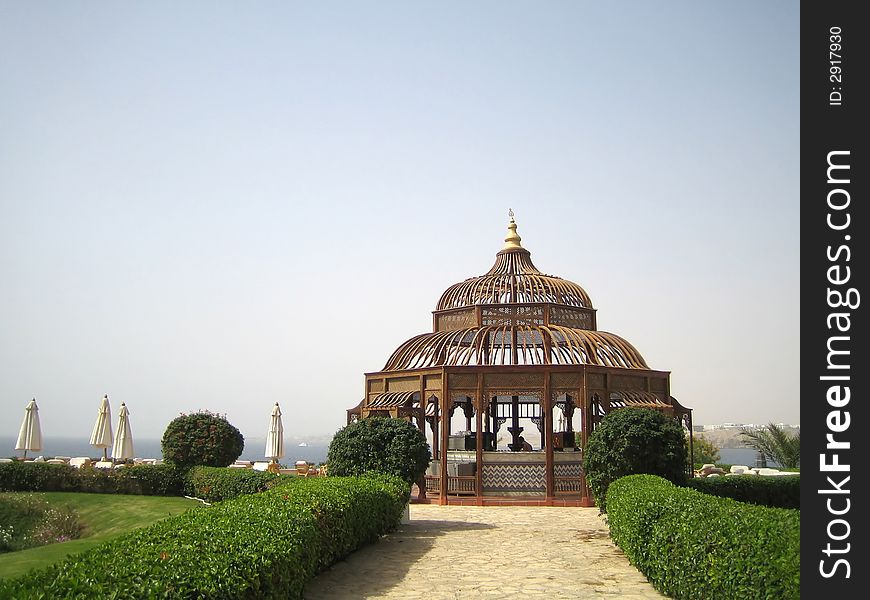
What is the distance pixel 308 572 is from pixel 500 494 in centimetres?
1144

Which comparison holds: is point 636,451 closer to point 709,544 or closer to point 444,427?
point 444,427

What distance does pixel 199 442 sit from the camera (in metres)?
21.8

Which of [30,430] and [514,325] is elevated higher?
[514,325]

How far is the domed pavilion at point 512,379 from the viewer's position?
1995 cm

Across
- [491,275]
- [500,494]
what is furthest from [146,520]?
[491,275]

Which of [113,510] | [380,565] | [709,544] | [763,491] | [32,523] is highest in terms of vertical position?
[709,544]

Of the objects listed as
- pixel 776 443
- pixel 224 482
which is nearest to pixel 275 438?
pixel 224 482

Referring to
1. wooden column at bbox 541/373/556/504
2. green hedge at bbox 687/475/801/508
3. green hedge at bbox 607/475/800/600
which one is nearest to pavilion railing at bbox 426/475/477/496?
wooden column at bbox 541/373/556/504

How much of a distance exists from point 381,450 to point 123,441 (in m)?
14.7

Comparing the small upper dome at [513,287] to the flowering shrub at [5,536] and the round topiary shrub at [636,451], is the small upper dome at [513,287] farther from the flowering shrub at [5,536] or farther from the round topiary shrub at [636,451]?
the flowering shrub at [5,536]

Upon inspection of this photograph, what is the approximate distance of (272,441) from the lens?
27.1m

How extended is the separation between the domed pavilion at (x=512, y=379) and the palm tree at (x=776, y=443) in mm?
9950

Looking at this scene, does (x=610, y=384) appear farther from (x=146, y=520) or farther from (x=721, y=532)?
(x=721, y=532)

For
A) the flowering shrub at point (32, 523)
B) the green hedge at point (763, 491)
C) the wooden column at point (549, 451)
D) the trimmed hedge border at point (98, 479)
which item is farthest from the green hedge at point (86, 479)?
the green hedge at point (763, 491)
